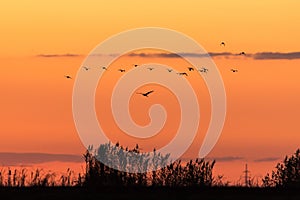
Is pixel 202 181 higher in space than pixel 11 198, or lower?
higher

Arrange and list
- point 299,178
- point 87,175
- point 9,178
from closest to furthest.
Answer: point 9,178, point 87,175, point 299,178

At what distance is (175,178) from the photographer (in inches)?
1575

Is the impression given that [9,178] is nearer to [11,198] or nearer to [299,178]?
[11,198]

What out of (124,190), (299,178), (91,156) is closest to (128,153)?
(91,156)

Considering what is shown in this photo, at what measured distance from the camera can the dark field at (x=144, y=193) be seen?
2745 cm

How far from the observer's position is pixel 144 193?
2811 cm

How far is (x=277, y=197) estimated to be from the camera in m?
28.1

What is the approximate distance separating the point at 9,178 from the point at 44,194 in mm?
6482

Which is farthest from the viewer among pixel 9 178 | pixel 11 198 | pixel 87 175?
pixel 87 175

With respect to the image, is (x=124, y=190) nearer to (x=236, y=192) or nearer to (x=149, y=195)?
(x=149, y=195)

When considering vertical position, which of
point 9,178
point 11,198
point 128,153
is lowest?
point 11,198

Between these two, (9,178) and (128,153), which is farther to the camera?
(128,153)

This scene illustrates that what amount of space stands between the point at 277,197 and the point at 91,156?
12981 millimetres

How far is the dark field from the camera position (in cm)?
2745
